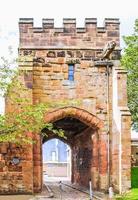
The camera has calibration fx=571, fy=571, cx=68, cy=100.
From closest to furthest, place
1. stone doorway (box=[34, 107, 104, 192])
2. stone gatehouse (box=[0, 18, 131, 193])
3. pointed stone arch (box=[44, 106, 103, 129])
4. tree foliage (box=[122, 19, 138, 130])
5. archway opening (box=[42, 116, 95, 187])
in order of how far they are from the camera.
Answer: stone gatehouse (box=[0, 18, 131, 193]) < stone doorway (box=[34, 107, 104, 192]) < pointed stone arch (box=[44, 106, 103, 129]) < archway opening (box=[42, 116, 95, 187]) < tree foliage (box=[122, 19, 138, 130])

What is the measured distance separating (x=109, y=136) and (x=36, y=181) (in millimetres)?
4145

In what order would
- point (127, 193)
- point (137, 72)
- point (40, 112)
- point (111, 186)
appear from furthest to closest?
1. point (137, 72)
2. point (111, 186)
3. point (127, 193)
4. point (40, 112)

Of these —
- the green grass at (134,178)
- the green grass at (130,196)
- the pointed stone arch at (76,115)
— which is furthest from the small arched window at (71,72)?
the green grass at (130,196)

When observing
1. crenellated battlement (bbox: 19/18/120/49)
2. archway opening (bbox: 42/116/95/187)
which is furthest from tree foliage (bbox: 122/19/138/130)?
crenellated battlement (bbox: 19/18/120/49)

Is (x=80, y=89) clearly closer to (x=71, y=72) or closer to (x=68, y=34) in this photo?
(x=71, y=72)

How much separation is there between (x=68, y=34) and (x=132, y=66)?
1120 cm

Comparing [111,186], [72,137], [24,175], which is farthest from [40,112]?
[72,137]

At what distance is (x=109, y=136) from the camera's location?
1095 inches

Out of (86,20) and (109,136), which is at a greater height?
(86,20)

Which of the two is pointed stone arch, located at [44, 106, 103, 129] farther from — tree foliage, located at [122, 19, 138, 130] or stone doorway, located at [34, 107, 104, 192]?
tree foliage, located at [122, 19, 138, 130]

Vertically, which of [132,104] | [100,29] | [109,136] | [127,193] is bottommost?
[127,193]

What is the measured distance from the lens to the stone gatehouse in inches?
1048

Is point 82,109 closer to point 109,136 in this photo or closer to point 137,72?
point 109,136

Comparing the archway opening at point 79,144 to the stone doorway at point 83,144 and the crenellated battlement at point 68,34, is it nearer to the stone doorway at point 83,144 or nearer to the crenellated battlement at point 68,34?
the stone doorway at point 83,144
